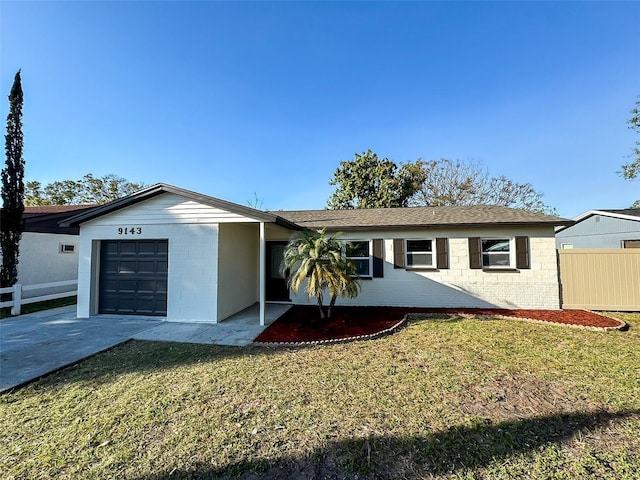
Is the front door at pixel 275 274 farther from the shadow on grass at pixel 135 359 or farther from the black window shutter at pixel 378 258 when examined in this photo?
the shadow on grass at pixel 135 359

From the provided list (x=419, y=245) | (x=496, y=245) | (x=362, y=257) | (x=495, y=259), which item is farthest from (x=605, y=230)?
(x=362, y=257)

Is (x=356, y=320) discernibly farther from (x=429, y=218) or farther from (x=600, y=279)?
(x=600, y=279)

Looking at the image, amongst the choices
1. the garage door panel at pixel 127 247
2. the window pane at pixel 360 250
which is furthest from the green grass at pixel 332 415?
the window pane at pixel 360 250

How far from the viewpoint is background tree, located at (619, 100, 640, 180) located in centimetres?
1508

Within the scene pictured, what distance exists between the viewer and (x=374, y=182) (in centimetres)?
2275

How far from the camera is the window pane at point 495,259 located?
356 inches

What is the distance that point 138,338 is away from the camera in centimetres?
612

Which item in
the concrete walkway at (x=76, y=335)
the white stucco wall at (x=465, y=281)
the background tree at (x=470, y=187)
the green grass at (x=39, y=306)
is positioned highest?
the background tree at (x=470, y=187)

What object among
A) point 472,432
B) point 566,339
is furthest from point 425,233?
point 472,432

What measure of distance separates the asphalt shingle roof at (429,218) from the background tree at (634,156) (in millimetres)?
12412

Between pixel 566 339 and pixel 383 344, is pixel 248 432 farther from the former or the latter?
pixel 566 339

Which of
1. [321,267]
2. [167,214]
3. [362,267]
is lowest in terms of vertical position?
[362,267]

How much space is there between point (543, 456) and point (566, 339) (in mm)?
4716

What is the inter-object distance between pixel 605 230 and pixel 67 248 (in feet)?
91.4
